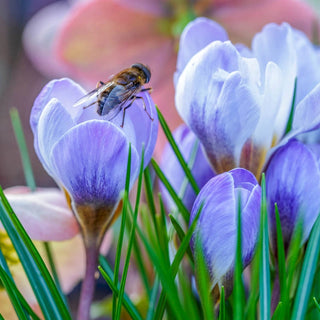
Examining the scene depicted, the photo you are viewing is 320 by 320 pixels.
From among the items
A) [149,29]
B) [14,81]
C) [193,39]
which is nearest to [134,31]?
[149,29]

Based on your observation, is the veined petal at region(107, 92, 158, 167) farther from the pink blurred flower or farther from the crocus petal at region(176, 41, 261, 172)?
the pink blurred flower

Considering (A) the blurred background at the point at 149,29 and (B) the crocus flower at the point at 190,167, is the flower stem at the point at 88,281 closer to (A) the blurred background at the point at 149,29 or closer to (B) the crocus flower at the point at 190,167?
(B) the crocus flower at the point at 190,167

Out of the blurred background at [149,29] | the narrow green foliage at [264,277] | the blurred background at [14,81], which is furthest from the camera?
the blurred background at [14,81]

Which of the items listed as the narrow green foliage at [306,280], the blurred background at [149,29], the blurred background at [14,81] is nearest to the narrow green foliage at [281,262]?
the narrow green foliage at [306,280]

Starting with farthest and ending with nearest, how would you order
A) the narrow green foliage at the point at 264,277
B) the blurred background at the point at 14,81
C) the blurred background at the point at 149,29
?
the blurred background at the point at 14,81 → the blurred background at the point at 149,29 → the narrow green foliage at the point at 264,277

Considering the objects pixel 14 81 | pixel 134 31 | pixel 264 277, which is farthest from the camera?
pixel 14 81

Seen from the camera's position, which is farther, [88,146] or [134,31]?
[134,31]

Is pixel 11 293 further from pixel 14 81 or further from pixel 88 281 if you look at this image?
pixel 14 81

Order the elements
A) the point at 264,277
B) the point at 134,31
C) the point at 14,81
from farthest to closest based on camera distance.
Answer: the point at 14,81, the point at 134,31, the point at 264,277
